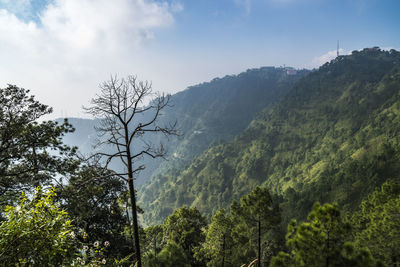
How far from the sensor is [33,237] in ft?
16.6

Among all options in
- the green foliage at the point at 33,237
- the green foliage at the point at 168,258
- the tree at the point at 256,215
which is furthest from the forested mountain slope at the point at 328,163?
the green foliage at the point at 33,237

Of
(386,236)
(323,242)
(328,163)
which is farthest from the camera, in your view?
(328,163)

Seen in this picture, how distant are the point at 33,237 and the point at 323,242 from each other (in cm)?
615

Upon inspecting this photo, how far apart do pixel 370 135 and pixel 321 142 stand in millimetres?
39532

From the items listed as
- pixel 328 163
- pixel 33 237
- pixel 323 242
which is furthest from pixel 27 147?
pixel 328 163

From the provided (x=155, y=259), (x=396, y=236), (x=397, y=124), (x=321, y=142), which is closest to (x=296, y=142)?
(x=321, y=142)

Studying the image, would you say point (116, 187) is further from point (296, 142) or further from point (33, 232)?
point (296, 142)

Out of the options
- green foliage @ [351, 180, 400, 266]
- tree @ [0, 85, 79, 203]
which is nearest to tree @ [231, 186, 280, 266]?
green foliage @ [351, 180, 400, 266]

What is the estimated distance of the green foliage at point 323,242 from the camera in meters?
4.19

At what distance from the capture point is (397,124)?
405 ft

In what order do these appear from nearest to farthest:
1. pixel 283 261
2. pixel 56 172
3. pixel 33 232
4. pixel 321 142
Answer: pixel 283 261, pixel 33 232, pixel 56 172, pixel 321 142

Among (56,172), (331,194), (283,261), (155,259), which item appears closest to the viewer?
(283,261)

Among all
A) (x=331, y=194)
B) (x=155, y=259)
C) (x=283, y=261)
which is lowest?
(x=331, y=194)

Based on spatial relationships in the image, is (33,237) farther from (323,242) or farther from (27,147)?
(27,147)
